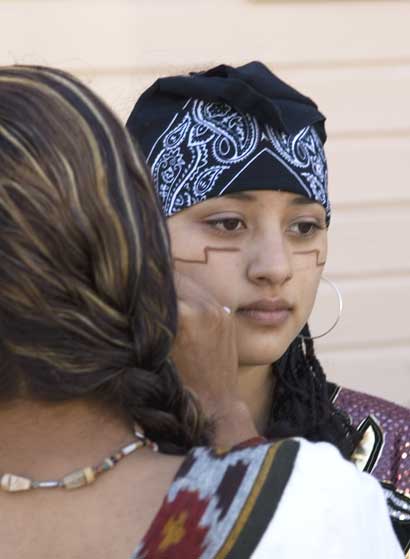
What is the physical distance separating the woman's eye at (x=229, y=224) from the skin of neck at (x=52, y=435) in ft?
3.27

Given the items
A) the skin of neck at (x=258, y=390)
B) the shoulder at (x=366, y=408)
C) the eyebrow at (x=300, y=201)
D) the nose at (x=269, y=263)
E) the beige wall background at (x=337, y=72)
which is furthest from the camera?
the beige wall background at (x=337, y=72)

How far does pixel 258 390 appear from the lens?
2.69 m

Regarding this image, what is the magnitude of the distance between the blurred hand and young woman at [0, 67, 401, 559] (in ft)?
1.89

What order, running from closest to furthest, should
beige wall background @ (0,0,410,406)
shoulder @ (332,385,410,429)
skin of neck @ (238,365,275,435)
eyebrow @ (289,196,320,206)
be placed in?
eyebrow @ (289,196,320,206) → skin of neck @ (238,365,275,435) → shoulder @ (332,385,410,429) → beige wall background @ (0,0,410,406)

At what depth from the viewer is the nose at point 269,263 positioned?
2.42 meters

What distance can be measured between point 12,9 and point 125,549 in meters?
3.00

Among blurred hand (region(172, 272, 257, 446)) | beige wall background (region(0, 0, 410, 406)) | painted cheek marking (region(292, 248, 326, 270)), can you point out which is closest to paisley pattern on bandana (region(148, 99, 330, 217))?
painted cheek marking (region(292, 248, 326, 270))

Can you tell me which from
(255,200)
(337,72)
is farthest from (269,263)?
(337,72)

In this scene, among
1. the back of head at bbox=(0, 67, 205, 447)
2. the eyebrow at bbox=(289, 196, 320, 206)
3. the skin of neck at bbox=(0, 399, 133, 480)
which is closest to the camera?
the back of head at bbox=(0, 67, 205, 447)

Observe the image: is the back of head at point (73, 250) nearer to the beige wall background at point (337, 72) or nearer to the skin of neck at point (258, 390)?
the skin of neck at point (258, 390)

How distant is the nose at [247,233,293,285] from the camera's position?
2422mm

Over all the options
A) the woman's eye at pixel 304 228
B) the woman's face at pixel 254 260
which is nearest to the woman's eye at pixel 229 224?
the woman's face at pixel 254 260

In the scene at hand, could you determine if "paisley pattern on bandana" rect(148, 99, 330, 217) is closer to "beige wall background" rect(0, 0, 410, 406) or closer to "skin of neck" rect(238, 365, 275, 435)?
"skin of neck" rect(238, 365, 275, 435)

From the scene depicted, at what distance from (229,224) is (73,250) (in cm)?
108
